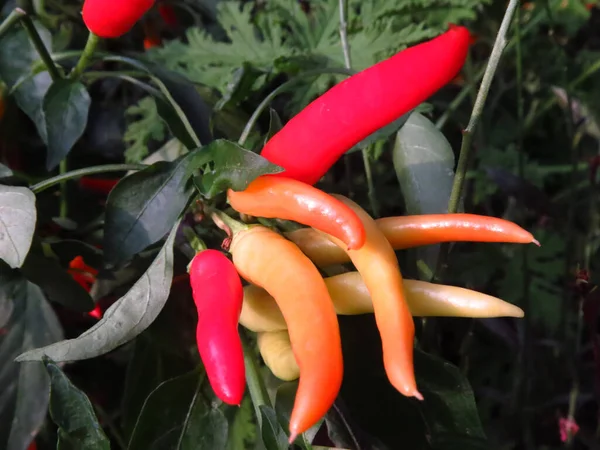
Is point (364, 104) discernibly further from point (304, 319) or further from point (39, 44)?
point (39, 44)

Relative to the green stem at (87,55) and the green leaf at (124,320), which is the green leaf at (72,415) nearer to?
the green leaf at (124,320)

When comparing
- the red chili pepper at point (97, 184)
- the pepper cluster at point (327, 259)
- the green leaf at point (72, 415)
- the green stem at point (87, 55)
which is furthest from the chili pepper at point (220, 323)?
the red chili pepper at point (97, 184)

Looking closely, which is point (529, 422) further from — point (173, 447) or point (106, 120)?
point (106, 120)

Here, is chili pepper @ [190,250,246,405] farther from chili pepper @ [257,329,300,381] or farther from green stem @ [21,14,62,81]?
green stem @ [21,14,62,81]

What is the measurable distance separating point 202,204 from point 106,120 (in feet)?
1.28

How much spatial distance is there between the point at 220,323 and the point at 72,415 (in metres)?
0.14

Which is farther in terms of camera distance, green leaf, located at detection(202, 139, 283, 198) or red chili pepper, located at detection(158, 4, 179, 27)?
red chili pepper, located at detection(158, 4, 179, 27)

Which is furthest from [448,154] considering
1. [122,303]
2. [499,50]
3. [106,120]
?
[106,120]

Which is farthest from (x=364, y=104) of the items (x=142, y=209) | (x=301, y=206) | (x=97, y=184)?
(x=97, y=184)

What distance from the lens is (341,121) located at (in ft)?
1.12

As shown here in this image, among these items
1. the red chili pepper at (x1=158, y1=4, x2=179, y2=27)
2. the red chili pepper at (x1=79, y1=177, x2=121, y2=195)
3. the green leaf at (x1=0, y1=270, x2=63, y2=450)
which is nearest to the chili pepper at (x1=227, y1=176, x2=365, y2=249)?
the green leaf at (x1=0, y1=270, x2=63, y2=450)

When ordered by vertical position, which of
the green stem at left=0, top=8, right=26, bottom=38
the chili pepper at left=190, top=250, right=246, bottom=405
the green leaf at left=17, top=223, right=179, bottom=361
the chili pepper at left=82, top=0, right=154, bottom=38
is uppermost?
the chili pepper at left=82, top=0, right=154, bottom=38

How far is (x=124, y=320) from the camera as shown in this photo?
0.38 m

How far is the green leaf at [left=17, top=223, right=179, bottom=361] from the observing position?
0.36m
